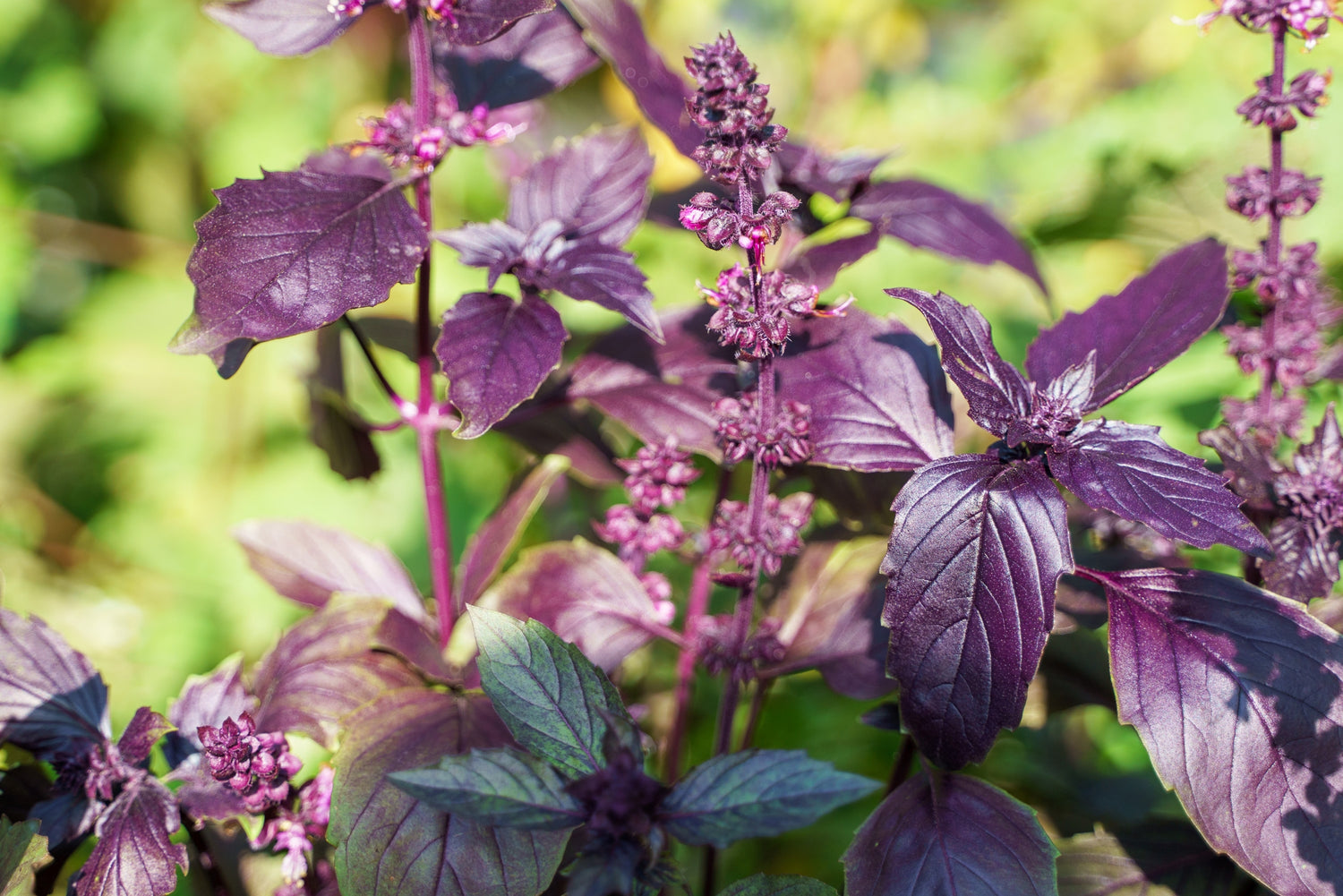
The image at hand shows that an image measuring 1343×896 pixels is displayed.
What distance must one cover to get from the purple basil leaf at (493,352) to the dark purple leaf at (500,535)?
0.24 meters

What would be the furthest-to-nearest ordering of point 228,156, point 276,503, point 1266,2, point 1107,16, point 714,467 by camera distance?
point 1107,16, point 228,156, point 276,503, point 714,467, point 1266,2

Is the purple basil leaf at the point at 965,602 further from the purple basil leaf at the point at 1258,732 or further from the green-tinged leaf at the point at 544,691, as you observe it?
the green-tinged leaf at the point at 544,691

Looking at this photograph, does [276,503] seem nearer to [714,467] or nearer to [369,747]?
[714,467]

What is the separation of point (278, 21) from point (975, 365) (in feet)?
2.20

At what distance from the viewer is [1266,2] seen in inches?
32.5

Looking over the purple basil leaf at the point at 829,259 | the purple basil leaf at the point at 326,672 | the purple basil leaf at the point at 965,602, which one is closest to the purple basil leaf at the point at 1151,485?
the purple basil leaf at the point at 965,602

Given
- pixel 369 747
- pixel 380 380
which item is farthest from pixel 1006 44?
pixel 369 747

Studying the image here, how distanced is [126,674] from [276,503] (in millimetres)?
554

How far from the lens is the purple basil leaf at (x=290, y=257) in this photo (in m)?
0.70

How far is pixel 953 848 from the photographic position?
72 centimetres

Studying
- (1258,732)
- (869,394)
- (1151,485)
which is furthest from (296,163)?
(1258,732)

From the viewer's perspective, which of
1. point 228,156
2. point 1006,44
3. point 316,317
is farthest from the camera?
point 1006,44

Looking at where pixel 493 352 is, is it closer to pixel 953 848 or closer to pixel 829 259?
pixel 829 259

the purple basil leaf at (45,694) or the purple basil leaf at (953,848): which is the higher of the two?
the purple basil leaf at (953,848)
